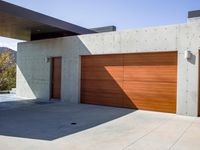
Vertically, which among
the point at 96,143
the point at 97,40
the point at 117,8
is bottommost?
the point at 96,143

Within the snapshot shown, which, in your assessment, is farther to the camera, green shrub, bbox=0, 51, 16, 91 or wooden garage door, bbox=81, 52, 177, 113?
green shrub, bbox=0, 51, 16, 91

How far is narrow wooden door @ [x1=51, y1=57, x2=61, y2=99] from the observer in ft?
37.4

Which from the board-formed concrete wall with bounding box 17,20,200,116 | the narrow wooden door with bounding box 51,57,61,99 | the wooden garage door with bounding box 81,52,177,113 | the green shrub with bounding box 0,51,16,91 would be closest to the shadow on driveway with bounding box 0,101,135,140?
the wooden garage door with bounding box 81,52,177,113

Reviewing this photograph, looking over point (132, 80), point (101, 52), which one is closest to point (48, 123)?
point (132, 80)

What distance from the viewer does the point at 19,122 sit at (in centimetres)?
642

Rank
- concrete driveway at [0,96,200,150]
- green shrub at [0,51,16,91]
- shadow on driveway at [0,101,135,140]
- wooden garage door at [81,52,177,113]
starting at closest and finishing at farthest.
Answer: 1. concrete driveway at [0,96,200,150]
2. shadow on driveway at [0,101,135,140]
3. wooden garage door at [81,52,177,113]
4. green shrub at [0,51,16,91]

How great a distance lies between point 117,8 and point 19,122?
6.69m

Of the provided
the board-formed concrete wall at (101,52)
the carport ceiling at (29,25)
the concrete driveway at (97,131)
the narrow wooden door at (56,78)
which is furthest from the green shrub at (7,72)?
the concrete driveway at (97,131)

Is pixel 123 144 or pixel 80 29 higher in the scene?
pixel 80 29

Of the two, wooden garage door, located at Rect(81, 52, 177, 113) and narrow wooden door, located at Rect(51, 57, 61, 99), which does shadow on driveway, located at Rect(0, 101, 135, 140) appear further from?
narrow wooden door, located at Rect(51, 57, 61, 99)

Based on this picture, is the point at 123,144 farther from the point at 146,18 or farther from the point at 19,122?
the point at 146,18

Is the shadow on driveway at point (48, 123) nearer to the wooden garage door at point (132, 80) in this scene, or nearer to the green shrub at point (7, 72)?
the wooden garage door at point (132, 80)

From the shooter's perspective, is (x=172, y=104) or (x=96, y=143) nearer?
(x=96, y=143)

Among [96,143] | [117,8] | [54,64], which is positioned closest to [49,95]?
[54,64]
